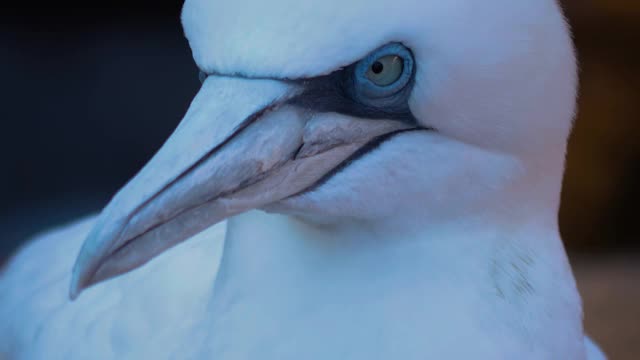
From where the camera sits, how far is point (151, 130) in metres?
4.44

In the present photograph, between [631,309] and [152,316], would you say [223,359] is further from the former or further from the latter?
[631,309]

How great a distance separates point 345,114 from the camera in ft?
4.39

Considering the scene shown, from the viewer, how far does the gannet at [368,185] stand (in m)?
1.25

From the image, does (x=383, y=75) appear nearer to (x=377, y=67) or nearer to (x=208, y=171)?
(x=377, y=67)

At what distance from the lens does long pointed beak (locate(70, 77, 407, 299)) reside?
4.17ft

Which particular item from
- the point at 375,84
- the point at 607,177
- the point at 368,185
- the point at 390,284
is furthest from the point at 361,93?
the point at 607,177

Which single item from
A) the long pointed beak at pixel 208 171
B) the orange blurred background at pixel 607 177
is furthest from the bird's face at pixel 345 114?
the orange blurred background at pixel 607 177

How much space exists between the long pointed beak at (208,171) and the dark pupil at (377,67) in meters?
0.09

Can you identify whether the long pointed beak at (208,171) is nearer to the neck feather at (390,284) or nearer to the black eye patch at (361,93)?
the black eye patch at (361,93)

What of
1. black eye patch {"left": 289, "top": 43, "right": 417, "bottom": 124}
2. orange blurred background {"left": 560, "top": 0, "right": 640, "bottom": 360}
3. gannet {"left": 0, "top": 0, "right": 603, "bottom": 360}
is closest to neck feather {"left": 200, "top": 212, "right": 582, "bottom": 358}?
gannet {"left": 0, "top": 0, "right": 603, "bottom": 360}

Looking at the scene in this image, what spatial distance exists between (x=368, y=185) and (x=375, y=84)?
14 cm

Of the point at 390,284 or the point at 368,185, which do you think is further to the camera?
the point at 390,284

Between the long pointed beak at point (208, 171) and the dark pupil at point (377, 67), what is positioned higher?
the dark pupil at point (377, 67)

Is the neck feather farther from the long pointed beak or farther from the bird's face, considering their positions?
the long pointed beak
